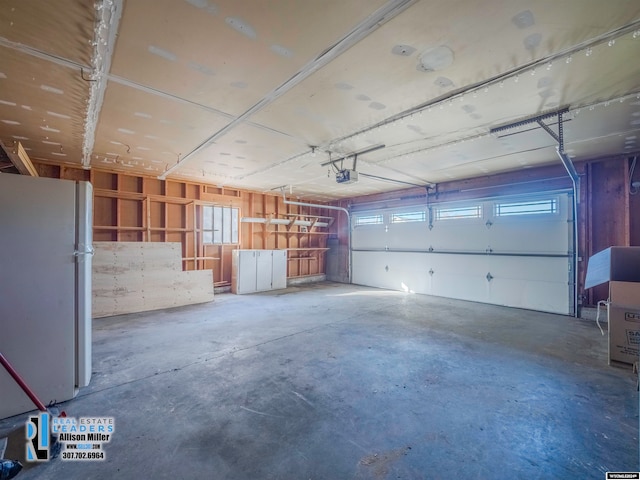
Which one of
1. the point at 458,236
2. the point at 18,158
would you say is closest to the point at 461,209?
the point at 458,236

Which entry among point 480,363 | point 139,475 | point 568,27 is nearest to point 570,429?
point 480,363

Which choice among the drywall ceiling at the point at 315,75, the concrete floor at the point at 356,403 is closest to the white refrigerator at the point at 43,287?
the concrete floor at the point at 356,403

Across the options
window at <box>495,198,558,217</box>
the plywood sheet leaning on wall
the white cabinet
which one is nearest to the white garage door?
window at <box>495,198,558,217</box>

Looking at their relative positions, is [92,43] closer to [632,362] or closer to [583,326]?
[632,362]

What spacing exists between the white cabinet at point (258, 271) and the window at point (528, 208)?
5543 millimetres

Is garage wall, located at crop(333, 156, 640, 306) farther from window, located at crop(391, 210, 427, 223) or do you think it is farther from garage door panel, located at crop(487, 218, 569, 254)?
window, located at crop(391, 210, 427, 223)

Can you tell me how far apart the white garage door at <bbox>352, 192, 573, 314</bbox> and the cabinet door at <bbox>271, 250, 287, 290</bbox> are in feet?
8.37

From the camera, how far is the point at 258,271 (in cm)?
735

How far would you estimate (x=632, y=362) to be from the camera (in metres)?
2.76

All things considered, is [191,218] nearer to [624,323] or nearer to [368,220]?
[368,220]

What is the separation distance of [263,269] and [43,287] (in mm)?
5352

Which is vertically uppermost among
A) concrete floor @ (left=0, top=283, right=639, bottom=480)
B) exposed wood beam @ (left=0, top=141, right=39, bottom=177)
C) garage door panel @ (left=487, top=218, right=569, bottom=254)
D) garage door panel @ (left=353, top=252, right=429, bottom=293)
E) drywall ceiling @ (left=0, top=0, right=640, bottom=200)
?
drywall ceiling @ (left=0, top=0, right=640, bottom=200)

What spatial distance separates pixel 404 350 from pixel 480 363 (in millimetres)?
806

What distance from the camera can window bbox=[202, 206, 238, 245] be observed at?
22.4 ft
